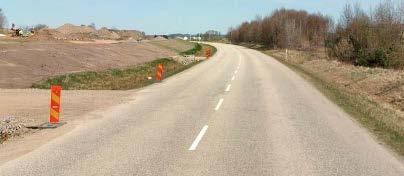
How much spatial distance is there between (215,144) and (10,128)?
212 inches

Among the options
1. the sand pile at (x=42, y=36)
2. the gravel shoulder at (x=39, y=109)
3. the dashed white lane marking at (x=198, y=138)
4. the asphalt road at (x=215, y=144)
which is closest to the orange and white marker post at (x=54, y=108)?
the gravel shoulder at (x=39, y=109)

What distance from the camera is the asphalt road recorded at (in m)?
9.03

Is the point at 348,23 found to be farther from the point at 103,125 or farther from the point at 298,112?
the point at 103,125

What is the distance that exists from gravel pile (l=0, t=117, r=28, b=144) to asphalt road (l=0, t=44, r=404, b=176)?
140 centimetres

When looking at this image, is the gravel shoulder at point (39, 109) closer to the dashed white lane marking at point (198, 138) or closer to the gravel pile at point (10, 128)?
the gravel pile at point (10, 128)

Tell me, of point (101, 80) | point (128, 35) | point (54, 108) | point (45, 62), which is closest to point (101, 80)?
point (101, 80)

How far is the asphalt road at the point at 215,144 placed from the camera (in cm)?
903

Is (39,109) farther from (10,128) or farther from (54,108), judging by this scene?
(10,128)

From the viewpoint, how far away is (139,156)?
9.99m

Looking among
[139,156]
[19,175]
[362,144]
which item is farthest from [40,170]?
[362,144]

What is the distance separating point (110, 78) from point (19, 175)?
Answer: 2550cm

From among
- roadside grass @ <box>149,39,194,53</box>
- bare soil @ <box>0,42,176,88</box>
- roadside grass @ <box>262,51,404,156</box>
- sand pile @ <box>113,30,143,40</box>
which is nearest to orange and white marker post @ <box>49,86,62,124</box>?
roadside grass @ <box>262,51,404,156</box>

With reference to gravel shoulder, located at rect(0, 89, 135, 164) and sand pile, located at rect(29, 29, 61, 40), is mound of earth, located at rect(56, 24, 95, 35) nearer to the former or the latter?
sand pile, located at rect(29, 29, 61, 40)

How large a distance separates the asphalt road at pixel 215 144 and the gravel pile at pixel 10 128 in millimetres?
1399
